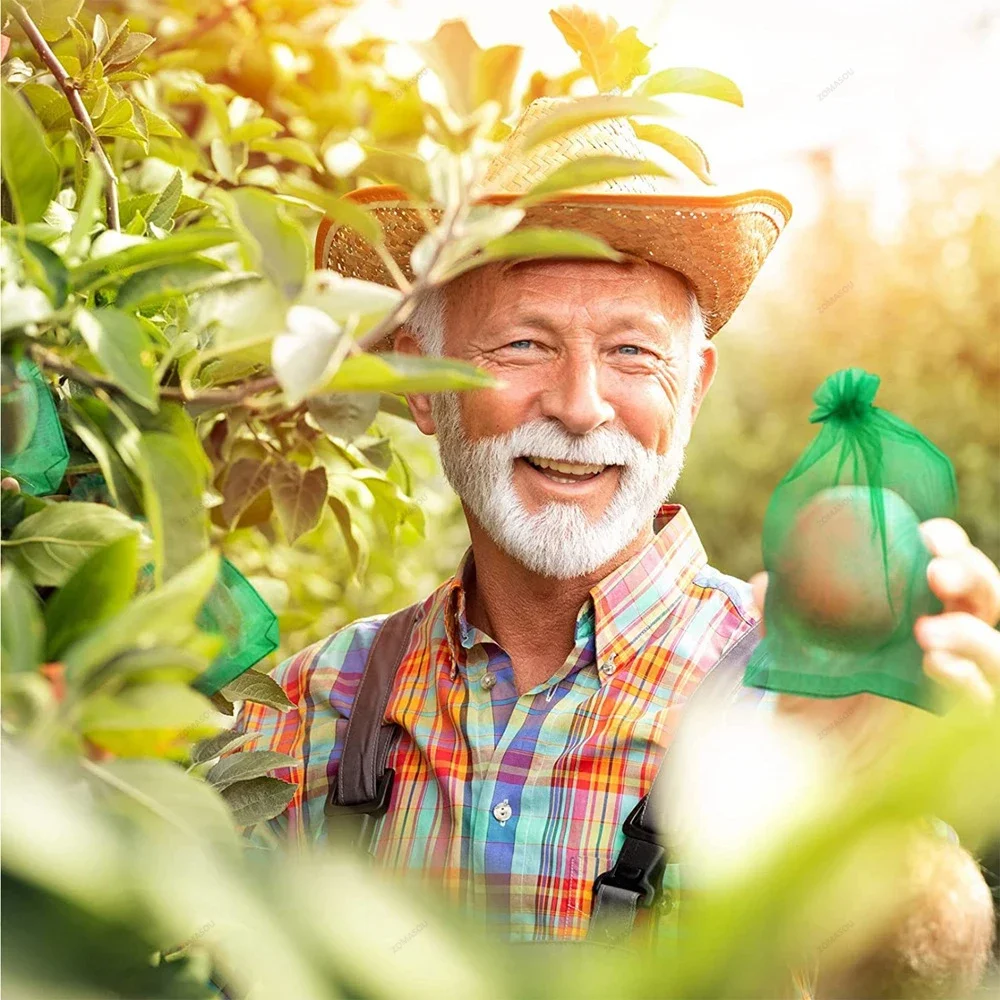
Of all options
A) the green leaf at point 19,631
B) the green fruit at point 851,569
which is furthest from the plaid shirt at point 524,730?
the green leaf at point 19,631

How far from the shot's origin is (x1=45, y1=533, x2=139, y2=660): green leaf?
573mm

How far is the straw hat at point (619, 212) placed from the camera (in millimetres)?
1657

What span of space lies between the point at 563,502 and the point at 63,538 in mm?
1170

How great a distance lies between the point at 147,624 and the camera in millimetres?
490

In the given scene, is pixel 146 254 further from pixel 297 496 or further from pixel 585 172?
pixel 297 496

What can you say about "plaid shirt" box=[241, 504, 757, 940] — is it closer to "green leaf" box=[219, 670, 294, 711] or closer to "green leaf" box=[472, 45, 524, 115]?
"green leaf" box=[219, 670, 294, 711]

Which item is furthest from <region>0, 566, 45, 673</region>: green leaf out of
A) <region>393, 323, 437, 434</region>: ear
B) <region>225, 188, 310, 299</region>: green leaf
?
<region>393, 323, 437, 434</region>: ear

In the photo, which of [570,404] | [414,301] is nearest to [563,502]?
[570,404]

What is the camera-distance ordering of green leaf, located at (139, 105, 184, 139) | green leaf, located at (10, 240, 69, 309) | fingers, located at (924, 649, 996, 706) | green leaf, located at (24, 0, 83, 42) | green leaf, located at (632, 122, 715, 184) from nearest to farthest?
1. green leaf, located at (10, 240, 69, 309)
2. fingers, located at (924, 649, 996, 706)
3. green leaf, located at (24, 0, 83, 42)
4. green leaf, located at (139, 105, 184, 139)
5. green leaf, located at (632, 122, 715, 184)

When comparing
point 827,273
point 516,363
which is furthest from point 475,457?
point 827,273

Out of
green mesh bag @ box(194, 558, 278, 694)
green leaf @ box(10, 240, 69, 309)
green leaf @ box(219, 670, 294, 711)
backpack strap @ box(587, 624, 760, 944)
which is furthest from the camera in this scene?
backpack strap @ box(587, 624, 760, 944)

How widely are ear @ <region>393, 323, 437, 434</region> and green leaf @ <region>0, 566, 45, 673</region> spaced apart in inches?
58.0

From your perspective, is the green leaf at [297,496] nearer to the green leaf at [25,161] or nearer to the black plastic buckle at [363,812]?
the black plastic buckle at [363,812]

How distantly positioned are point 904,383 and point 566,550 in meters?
11.5
